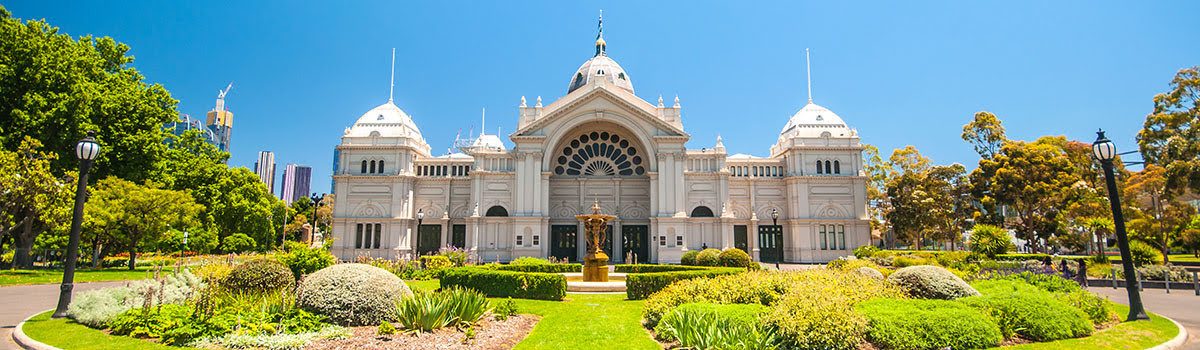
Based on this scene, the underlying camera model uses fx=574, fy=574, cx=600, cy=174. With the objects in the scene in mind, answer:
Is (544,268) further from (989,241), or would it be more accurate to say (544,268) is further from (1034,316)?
(989,241)

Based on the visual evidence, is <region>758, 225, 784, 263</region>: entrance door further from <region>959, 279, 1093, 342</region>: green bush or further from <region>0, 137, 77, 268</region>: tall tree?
<region>0, 137, 77, 268</region>: tall tree

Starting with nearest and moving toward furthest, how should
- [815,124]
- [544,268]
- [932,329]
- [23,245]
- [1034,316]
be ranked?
[932,329] < [1034,316] < [544,268] < [23,245] < [815,124]

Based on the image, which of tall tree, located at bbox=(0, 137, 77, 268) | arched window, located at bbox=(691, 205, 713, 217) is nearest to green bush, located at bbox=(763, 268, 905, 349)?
tall tree, located at bbox=(0, 137, 77, 268)

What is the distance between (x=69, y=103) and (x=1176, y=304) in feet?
159

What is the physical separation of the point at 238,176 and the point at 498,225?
30718 mm

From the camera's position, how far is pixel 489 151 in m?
45.6

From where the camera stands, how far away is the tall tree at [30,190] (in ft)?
84.6

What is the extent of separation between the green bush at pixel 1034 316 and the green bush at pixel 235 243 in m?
61.6

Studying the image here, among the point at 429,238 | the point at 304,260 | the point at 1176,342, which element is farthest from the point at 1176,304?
the point at 429,238

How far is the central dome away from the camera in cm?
5669

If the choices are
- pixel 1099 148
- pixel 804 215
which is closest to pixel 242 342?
pixel 1099 148

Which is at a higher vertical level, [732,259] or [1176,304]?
[732,259]

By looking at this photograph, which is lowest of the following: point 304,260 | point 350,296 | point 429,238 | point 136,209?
point 350,296

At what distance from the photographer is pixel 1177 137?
36125 mm
